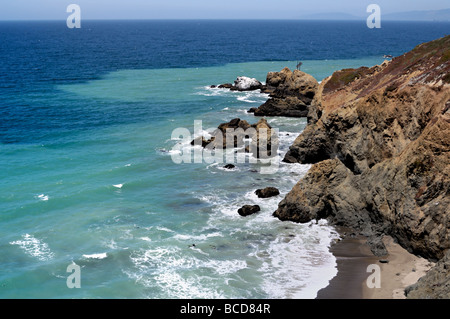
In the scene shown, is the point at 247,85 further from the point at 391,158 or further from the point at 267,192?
the point at 391,158

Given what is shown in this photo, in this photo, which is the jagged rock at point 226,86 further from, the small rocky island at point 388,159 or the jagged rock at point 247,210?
the jagged rock at point 247,210

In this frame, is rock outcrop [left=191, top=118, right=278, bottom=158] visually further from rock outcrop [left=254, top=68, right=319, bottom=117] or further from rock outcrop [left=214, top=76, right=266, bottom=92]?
rock outcrop [left=214, top=76, right=266, bottom=92]

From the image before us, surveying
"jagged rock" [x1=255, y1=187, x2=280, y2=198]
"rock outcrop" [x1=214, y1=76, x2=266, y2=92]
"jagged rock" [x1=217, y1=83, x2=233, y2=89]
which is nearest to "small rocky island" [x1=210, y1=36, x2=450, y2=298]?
"jagged rock" [x1=255, y1=187, x2=280, y2=198]

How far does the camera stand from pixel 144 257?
30828 millimetres

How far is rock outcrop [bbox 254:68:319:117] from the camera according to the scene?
7019 cm

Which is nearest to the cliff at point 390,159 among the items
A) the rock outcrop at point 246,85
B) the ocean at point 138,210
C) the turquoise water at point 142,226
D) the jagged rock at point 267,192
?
the ocean at point 138,210

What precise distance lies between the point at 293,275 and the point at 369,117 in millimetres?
16028

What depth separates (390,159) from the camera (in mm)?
32438

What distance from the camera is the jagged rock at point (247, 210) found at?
119ft

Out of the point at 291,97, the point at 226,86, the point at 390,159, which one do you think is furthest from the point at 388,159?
the point at 226,86

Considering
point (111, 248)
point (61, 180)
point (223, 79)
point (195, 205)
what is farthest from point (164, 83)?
point (111, 248)

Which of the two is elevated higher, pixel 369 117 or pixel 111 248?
pixel 369 117
